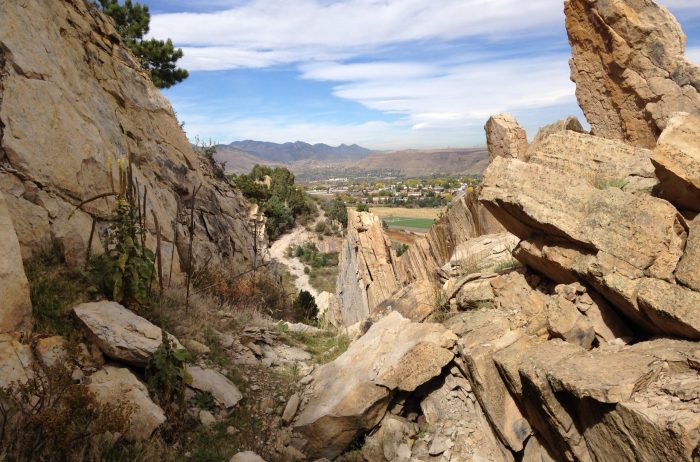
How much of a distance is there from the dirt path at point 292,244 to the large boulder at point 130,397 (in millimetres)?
28641

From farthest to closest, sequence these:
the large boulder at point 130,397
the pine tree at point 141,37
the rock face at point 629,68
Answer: the pine tree at point 141,37
the rock face at point 629,68
the large boulder at point 130,397

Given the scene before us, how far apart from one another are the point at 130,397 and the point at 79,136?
4830mm

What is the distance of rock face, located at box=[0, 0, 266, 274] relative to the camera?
6395 millimetres

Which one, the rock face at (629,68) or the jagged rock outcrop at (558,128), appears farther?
the jagged rock outcrop at (558,128)

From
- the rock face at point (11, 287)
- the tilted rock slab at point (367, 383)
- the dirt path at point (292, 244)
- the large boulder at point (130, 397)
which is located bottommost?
the dirt path at point (292, 244)

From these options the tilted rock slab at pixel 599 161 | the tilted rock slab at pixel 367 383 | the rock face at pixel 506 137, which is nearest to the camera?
the tilted rock slab at pixel 367 383

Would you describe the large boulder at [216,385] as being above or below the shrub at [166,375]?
below

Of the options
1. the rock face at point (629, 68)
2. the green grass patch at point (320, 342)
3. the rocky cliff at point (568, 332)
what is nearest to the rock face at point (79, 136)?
the green grass patch at point (320, 342)

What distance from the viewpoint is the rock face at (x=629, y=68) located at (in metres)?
7.43

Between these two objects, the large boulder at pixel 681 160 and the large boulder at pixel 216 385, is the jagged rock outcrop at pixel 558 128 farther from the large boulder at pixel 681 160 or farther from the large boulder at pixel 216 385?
the large boulder at pixel 216 385

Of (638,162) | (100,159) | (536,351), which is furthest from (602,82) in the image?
(100,159)

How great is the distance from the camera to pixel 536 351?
5.21m

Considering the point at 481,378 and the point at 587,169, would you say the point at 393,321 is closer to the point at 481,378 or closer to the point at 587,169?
the point at 481,378

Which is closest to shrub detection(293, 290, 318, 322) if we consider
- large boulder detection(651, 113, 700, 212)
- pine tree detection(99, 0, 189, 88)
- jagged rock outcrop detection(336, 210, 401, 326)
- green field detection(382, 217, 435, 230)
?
jagged rock outcrop detection(336, 210, 401, 326)
